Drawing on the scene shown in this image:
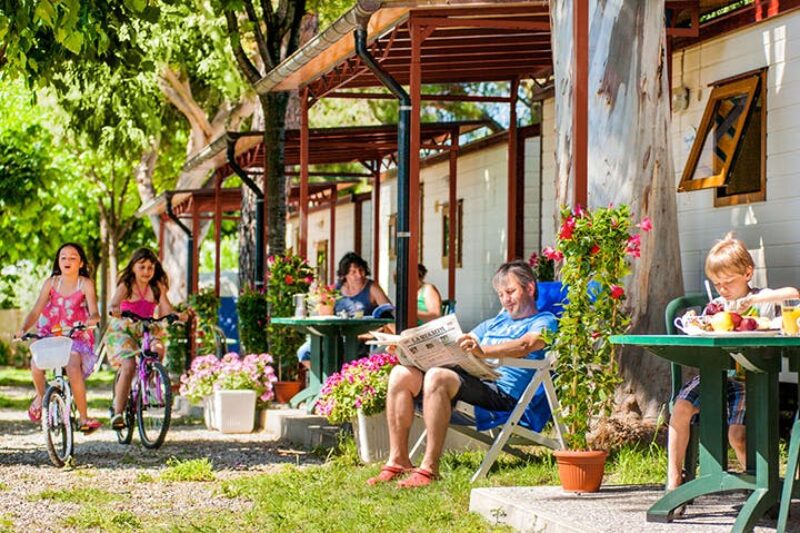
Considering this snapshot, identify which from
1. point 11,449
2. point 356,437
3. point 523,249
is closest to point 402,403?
point 356,437

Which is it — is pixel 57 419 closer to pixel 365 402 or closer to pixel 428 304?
pixel 365 402

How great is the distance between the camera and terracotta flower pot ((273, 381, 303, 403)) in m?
12.8

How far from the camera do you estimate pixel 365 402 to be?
28.8 feet

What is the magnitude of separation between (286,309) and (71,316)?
2.86m

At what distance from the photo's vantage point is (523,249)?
15.0 metres

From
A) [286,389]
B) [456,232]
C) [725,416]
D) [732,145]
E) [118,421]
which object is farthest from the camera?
[456,232]

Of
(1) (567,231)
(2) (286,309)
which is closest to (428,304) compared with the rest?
(2) (286,309)

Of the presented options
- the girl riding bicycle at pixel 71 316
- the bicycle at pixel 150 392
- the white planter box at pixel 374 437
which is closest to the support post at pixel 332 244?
the bicycle at pixel 150 392

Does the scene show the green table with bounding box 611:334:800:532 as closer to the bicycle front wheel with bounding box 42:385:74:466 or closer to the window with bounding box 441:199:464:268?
the bicycle front wheel with bounding box 42:385:74:466

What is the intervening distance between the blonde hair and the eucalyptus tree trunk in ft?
6.34

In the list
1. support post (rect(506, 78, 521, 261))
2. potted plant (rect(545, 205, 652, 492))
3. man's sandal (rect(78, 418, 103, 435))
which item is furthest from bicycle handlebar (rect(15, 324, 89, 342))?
support post (rect(506, 78, 521, 261))

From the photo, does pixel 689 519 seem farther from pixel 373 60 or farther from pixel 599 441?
pixel 373 60

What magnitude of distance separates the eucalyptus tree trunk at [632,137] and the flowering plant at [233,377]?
447 cm

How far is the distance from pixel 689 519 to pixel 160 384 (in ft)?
16.8
